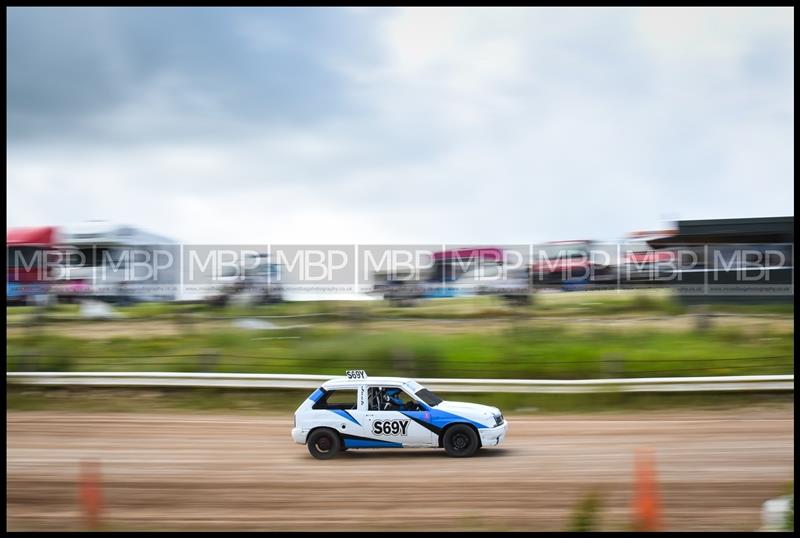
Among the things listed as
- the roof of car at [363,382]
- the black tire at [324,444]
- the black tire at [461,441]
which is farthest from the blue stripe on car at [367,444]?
the roof of car at [363,382]

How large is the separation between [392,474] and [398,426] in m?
0.84

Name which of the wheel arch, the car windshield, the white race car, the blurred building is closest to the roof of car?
the white race car

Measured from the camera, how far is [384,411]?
11609mm

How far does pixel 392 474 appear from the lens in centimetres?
1082

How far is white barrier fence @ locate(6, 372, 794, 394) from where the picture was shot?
1495 centimetres

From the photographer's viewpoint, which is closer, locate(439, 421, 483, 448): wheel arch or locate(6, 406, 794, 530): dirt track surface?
locate(6, 406, 794, 530): dirt track surface

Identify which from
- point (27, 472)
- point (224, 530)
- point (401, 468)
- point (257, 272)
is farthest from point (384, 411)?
point (257, 272)

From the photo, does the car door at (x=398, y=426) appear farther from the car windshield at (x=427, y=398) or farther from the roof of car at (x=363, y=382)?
the roof of car at (x=363, y=382)

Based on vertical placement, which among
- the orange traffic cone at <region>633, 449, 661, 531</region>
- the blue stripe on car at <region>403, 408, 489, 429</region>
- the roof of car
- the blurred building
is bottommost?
the orange traffic cone at <region>633, 449, 661, 531</region>

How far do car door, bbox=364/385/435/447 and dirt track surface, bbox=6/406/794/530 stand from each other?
0.29 meters

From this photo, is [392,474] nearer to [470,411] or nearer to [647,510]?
[470,411]

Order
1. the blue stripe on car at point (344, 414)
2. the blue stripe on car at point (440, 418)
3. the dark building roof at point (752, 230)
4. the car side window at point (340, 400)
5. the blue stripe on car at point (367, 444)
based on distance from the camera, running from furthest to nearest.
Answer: the dark building roof at point (752, 230) → the car side window at point (340, 400) → the blue stripe on car at point (344, 414) → the blue stripe on car at point (367, 444) → the blue stripe on car at point (440, 418)

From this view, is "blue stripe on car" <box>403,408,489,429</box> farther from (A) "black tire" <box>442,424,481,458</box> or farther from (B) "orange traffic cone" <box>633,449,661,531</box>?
(B) "orange traffic cone" <box>633,449,661,531</box>

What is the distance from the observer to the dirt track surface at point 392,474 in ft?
30.1
